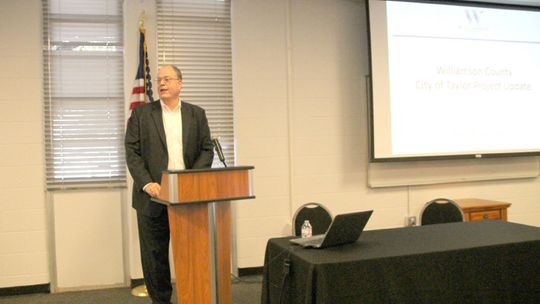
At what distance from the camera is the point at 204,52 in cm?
439

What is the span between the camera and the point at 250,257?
4.46 metres

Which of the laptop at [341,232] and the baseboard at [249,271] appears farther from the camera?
the baseboard at [249,271]

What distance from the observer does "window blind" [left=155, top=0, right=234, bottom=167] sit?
430 centimetres

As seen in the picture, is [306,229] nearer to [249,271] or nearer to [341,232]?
[249,271]

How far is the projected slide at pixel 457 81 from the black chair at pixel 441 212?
760 millimetres

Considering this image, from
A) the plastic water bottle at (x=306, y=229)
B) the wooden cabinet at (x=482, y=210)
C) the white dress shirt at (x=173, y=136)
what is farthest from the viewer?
the wooden cabinet at (x=482, y=210)

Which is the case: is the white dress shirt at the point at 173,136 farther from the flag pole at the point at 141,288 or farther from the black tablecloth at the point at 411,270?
the flag pole at the point at 141,288

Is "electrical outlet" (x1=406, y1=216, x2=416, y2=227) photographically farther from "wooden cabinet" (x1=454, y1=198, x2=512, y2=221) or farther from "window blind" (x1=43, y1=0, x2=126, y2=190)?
"window blind" (x1=43, y1=0, x2=126, y2=190)

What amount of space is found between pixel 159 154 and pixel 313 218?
1.63m

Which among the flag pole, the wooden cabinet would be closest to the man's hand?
the flag pole

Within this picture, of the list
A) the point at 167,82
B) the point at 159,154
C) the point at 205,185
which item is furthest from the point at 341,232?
the point at 167,82

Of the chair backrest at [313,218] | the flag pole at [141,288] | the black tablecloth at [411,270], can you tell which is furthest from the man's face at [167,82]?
the chair backrest at [313,218]

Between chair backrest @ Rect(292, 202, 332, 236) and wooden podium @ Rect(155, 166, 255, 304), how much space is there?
1.59m

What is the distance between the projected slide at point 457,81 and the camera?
15.1 ft
